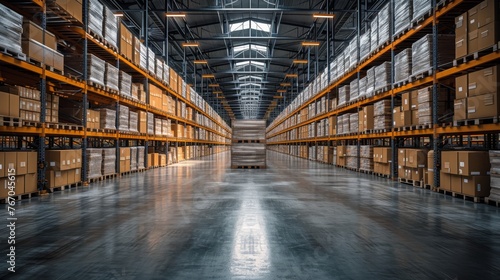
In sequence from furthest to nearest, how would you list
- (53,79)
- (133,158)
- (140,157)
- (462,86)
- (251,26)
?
(251,26) → (140,157) → (133,158) → (53,79) → (462,86)

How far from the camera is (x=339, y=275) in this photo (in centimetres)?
257

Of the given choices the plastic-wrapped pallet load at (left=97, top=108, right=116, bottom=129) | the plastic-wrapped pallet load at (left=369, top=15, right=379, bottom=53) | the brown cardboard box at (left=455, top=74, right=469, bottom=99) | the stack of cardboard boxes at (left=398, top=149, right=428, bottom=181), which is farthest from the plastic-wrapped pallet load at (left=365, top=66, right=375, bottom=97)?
the plastic-wrapped pallet load at (left=97, top=108, right=116, bottom=129)

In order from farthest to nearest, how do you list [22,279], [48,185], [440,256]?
[48,185]
[440,256]
[22,279]

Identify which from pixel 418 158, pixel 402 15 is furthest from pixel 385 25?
pixel 418 158

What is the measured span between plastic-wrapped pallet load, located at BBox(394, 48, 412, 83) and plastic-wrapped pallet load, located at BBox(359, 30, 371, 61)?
2.08 meters

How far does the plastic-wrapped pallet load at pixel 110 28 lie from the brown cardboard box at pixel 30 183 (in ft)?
13.7

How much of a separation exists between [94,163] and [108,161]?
81 cm

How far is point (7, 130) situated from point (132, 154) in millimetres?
5602

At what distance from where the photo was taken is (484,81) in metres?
5.57

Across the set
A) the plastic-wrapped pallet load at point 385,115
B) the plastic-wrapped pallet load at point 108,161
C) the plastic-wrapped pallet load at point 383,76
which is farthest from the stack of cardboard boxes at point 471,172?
the plastic-wrapped pallet load at point 108,161

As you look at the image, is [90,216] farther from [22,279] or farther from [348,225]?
[348,225]

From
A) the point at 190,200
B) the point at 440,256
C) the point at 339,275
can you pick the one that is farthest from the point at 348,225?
the point at 190,200

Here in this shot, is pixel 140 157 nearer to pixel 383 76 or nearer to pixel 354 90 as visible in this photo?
pixel 354 90

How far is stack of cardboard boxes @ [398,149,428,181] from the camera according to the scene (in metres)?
7.69
